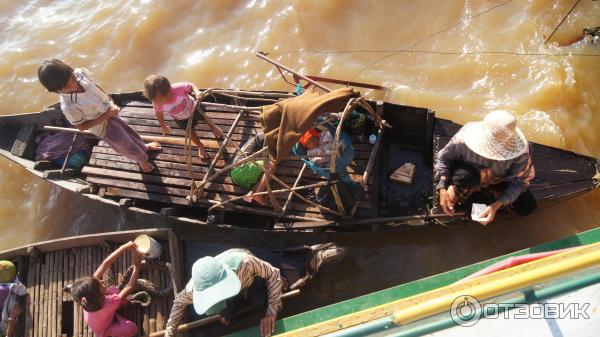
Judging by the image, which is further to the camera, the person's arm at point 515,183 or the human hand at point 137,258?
the human hand at point 137,258

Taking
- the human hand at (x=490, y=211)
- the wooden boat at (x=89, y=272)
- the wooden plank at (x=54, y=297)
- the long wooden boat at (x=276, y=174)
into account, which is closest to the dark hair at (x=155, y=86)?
the long wooden boat at (x=276, y=174)

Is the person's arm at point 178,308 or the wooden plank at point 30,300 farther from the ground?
the wooden plank at point 30,300

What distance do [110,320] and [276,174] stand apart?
273 cm

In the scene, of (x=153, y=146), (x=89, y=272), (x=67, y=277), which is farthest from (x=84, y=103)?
(x=67, y=277)

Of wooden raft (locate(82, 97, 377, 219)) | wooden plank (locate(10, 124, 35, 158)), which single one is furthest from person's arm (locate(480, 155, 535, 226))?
wooden plank (locate(10, 124, 35, 158))

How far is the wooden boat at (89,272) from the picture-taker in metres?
5.48

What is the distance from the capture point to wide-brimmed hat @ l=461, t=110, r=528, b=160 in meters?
3.97

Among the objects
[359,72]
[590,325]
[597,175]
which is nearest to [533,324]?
[590,325]

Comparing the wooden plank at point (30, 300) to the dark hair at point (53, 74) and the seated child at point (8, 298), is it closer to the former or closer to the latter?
the seated child at point (8, 298)

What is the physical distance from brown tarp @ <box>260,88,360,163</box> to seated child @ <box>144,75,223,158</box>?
1.21 metres

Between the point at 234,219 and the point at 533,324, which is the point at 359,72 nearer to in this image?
the point at 234,219

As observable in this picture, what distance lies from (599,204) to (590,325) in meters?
3.89

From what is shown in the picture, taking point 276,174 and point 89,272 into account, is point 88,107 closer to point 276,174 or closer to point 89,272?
point 89,272

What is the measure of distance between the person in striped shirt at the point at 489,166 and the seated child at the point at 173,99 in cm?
301
